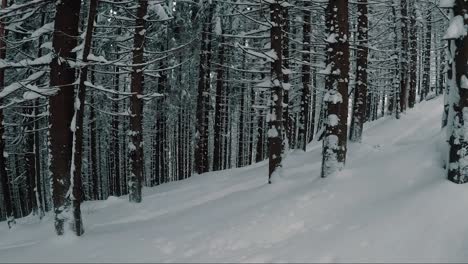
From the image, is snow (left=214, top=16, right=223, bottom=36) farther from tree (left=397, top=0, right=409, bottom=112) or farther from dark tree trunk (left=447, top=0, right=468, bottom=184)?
dark tree trunk (left=447, top=0, right=468, bottom=184)

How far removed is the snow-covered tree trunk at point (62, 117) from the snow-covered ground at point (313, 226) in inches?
28.9

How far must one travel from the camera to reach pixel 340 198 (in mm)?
7238

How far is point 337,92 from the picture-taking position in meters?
8.71

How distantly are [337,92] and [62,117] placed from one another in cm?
553

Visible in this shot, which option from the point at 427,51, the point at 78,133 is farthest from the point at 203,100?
the point at 427,51

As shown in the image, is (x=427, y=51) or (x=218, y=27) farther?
(x=427, y=51)

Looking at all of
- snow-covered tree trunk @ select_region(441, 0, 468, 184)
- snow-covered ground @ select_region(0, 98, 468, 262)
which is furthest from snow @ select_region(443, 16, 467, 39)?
snow-covered ground @ select_region(0, 98, 468, 262)

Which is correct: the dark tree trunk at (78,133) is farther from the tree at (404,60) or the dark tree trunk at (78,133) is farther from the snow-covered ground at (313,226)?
the tree at (404,60)

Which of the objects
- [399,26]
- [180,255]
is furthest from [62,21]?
[399,26]

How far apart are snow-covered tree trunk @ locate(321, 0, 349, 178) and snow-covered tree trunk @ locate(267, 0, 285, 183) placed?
136 centimetres

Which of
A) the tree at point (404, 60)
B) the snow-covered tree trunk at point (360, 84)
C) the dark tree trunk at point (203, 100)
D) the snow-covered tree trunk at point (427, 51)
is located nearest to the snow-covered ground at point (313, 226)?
the snow-covered tree trunk at point (360, 84)

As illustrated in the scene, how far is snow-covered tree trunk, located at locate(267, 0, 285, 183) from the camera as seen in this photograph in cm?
981

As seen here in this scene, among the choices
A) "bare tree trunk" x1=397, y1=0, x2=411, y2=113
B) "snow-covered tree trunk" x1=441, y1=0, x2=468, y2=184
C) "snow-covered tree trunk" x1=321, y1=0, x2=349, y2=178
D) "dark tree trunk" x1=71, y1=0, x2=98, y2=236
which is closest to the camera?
"snow-covered tree trunk" x1=441, y1=0, x2=468, y2=184

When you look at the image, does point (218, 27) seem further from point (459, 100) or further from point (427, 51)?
point (427, 51)
